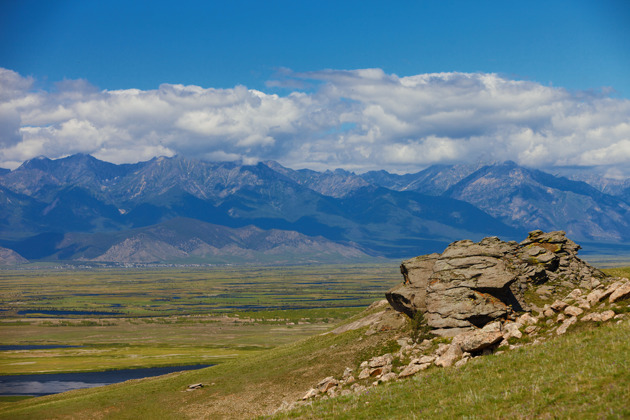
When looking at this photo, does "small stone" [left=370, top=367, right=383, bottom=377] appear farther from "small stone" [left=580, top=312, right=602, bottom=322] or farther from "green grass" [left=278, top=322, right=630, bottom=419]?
"small stone" [left=580, top=312, right=602, bottom=322]

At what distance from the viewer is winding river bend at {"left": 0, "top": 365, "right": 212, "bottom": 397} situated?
331 ft

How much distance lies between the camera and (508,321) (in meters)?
55.0

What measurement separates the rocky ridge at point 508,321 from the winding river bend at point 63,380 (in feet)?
180

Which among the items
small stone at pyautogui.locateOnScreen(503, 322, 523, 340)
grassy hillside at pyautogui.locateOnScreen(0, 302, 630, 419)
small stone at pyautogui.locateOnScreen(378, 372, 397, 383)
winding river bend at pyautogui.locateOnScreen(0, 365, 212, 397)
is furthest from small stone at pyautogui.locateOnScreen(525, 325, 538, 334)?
winding river bend at pyautogui.locateOnScreen(0, 365, 212, 397)

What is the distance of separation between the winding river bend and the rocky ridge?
2162 inches

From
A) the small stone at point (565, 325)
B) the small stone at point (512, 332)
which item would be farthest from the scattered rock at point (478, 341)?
the small stone at point (565, 325)

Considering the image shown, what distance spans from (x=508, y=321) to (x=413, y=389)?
75.3 feet

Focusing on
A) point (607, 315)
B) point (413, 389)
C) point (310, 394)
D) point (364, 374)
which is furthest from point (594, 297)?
point (310, 394)

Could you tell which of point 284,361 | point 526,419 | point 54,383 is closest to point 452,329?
point 284,361

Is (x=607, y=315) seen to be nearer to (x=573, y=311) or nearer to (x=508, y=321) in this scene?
(x=573, y=311)

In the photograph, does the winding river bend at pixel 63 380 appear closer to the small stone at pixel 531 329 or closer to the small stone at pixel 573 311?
the small stone at pixel 531 329

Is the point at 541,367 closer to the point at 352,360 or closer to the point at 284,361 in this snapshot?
the point at 352,360

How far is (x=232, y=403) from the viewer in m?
55.3

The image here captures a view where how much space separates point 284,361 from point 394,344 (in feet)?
48.5
